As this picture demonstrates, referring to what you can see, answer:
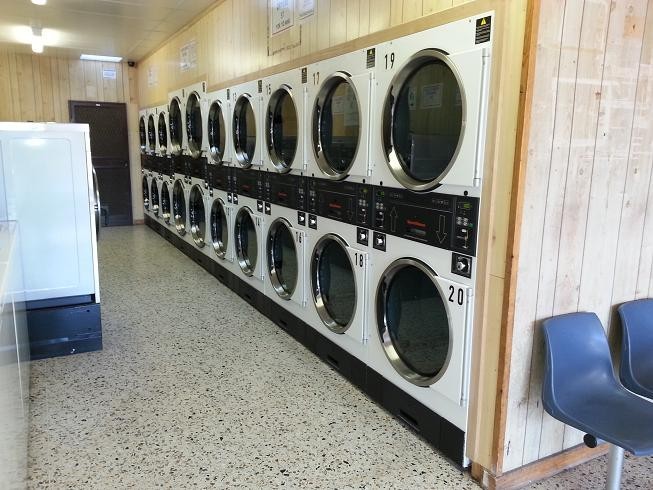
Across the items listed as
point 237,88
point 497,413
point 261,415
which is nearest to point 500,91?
point 497,413

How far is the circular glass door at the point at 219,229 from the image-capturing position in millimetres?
5062

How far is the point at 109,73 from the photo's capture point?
8422 millimetres

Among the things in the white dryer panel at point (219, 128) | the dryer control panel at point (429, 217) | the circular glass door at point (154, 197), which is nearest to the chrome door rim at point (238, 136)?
the white dryer panel at point (219, 128)

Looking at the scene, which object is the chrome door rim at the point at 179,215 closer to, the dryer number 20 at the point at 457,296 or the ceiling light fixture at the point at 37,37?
the ceiling light fixture at the point at 37,37

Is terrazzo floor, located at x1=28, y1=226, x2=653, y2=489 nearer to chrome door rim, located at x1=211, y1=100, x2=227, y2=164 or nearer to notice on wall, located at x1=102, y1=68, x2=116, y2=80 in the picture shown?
chrome door rim, located at x1=211, y1=100, x2=227, y2=164

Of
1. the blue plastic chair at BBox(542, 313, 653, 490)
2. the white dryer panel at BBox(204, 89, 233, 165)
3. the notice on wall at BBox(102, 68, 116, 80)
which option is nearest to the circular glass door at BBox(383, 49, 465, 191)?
the blue plastic chair at BBox(542, 313, 653, 490)

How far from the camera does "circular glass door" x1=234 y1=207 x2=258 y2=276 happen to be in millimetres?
4406

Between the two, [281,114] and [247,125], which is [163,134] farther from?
[281,114]

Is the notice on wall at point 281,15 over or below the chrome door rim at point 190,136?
over

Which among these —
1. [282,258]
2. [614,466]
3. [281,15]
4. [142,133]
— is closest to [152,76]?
[142,133]

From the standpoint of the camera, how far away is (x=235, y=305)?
4531mm

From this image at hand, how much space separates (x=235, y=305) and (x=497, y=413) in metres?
2.90

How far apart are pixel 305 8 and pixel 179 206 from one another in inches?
148

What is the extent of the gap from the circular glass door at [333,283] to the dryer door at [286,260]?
17 centimetres
